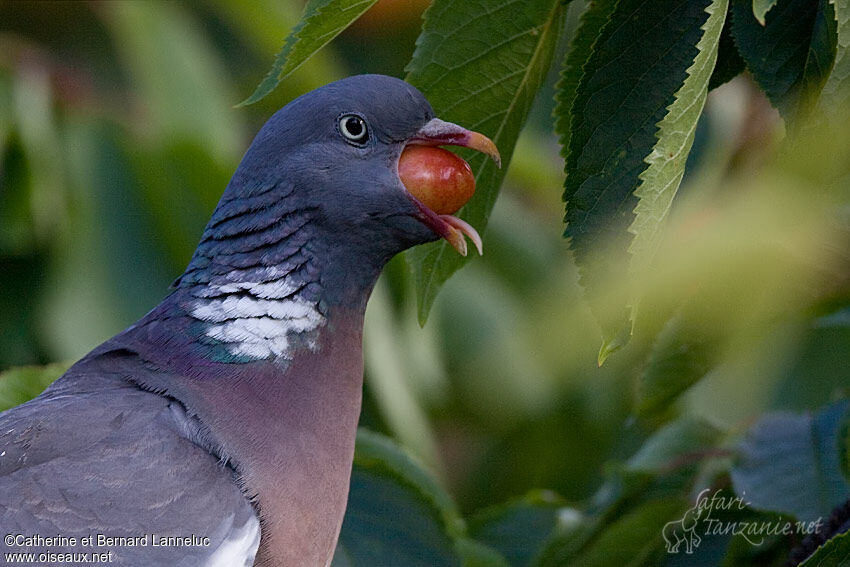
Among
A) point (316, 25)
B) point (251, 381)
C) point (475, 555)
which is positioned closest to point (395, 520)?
point (475, 555)

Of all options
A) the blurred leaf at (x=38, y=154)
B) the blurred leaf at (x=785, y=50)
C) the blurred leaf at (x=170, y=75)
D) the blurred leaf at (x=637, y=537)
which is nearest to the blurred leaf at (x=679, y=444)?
the blurred leaf at (x=637, y=537)

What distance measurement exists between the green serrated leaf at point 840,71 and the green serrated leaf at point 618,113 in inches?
7.4

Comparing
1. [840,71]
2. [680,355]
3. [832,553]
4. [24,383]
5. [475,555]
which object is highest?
[840,71]

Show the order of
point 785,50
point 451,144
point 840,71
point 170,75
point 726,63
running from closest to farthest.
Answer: point 840,71
point 785,50
point 726,63
point 451,144
point 170,75

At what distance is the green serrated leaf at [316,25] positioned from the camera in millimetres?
1411

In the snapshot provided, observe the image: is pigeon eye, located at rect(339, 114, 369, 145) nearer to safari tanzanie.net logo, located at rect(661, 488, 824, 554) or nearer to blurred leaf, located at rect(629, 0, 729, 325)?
blurred leaf, located at rect(629, 0, 729, 325)

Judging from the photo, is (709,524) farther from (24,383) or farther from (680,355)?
(24,383)

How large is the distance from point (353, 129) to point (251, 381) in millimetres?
477

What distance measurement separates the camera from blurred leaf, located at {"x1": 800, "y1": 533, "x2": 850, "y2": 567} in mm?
1543

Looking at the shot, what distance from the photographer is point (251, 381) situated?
1853mm

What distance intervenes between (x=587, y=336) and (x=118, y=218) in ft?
6.22

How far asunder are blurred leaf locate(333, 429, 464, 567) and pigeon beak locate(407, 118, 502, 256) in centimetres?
53

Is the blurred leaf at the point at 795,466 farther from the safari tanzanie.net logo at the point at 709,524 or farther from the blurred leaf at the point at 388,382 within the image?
the blurred leaf at the point at 388,382

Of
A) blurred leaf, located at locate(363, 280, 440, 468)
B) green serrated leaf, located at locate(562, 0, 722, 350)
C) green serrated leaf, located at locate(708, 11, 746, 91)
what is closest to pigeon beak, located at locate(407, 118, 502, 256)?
green serrated leaf, located at locate(562, 0, 722, 350)
